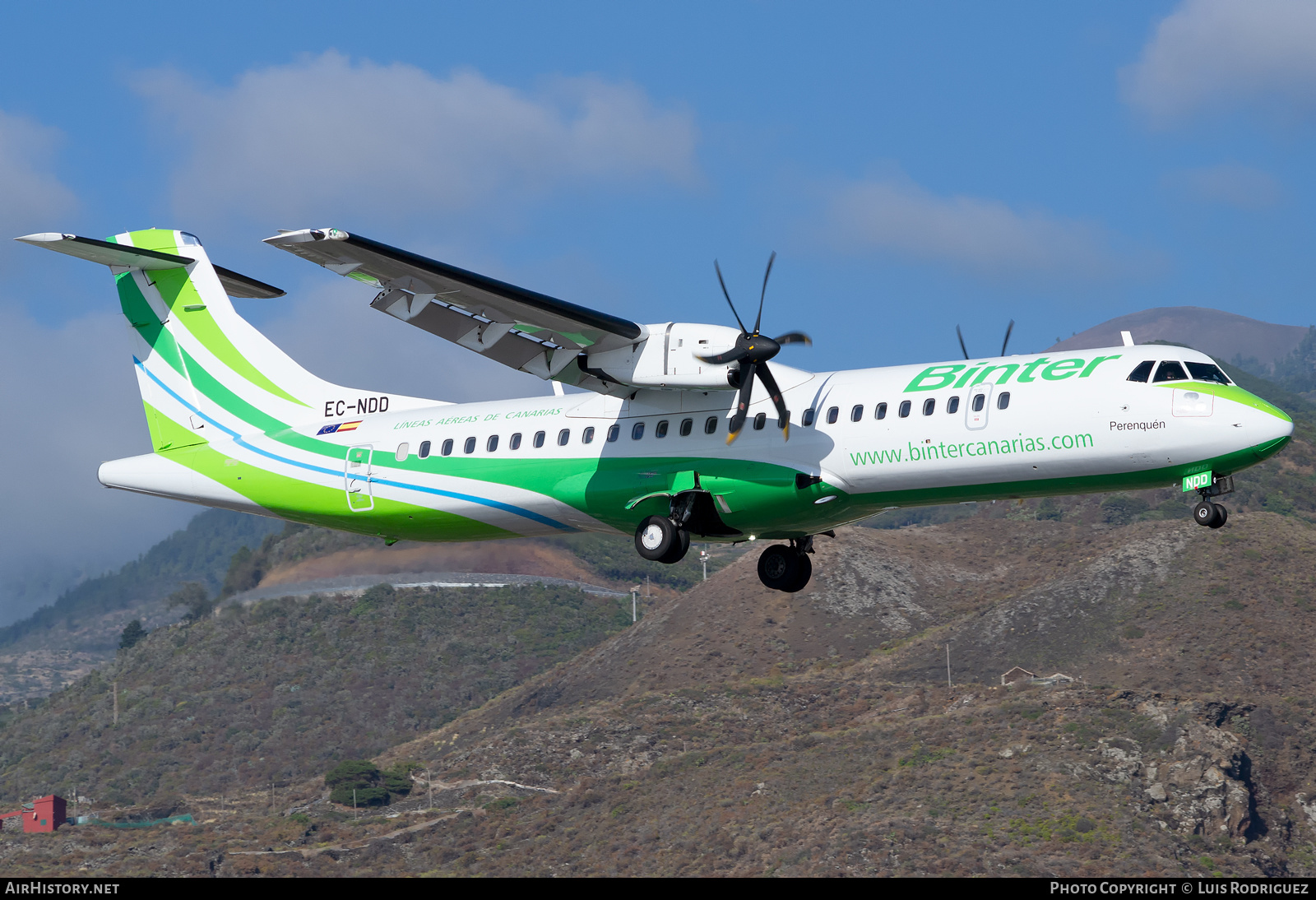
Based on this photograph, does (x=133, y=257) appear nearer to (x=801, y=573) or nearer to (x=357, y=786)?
(x=801, y=573)

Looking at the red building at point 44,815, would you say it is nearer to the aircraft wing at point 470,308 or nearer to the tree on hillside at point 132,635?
the tree on hillside at point 132,635

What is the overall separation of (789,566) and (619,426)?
170 inches

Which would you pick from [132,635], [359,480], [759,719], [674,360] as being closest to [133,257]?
[359,480]

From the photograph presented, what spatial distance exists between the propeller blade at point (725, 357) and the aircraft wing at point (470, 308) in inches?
49.4

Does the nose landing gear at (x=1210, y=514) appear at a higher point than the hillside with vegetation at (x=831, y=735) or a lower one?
higher

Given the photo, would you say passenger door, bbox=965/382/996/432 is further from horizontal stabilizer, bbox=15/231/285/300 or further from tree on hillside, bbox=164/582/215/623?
tree on hillside, bbox=164/582/215/623

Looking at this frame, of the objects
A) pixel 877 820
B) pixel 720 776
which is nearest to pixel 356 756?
pixel 720 776

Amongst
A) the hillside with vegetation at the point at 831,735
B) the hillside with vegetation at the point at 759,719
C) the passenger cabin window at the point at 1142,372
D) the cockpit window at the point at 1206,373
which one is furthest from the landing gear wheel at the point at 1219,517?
the hillside with vegetation at the point at 759,719

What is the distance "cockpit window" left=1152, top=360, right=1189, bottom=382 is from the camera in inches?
886

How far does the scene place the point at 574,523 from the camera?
88.8 feet

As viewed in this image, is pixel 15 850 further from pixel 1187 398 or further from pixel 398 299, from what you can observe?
pixel 1187 398

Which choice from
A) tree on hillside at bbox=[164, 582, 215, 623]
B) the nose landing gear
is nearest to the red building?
tree on hillside at bbox=[164, 582, 215, 623]

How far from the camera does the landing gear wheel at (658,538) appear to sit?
25109mm
